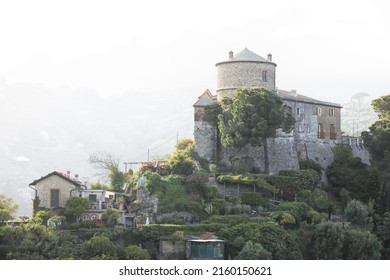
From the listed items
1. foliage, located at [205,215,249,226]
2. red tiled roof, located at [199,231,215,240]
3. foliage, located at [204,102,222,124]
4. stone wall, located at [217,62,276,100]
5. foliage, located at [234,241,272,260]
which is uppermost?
stone wall, located at [217,62,276,100]

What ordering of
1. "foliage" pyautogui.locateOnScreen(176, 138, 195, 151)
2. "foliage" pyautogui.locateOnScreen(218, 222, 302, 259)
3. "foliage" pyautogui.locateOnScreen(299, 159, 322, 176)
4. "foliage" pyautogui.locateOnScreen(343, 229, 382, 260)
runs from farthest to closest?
"foliage" pyautogui.locateOnScreen(299, 159, 322, 176)
"foliage" pyautogui.locateOnScreen(176, 138, 195, 151)
"foliage" pyautogui.locateOnScreen(343, 229, 382, 260)
"foliage" pyautogui.locateOnScreen(218, 222, 302, 259)

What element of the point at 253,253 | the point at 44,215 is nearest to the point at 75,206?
the point at 44,215

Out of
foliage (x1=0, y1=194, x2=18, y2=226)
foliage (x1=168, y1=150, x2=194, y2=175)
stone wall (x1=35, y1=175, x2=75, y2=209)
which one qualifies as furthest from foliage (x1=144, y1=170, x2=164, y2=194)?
foliage (x1=0, y1=194, x2=18, y2=226)

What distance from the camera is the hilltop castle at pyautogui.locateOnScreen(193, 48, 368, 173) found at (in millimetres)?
56906

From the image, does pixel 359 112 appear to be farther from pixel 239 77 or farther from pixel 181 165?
pixel 181 165

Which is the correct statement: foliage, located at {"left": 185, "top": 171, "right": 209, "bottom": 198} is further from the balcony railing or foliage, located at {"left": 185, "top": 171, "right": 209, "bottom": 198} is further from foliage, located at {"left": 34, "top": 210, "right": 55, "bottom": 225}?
the balcony railing

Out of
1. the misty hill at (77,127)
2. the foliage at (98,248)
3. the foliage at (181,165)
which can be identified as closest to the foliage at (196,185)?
the foliage at (181,165)

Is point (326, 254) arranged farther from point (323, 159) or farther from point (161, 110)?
point (161, 110)

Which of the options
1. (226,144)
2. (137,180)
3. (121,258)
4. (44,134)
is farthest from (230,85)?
(44,134)

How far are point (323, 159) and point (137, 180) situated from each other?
16551 millimetres

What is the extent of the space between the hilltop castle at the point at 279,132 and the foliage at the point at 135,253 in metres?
15.1

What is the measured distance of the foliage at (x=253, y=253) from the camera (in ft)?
140

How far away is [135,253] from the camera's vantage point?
4194cm

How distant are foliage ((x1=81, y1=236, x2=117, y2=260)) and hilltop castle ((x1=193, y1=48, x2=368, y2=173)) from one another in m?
15.9
